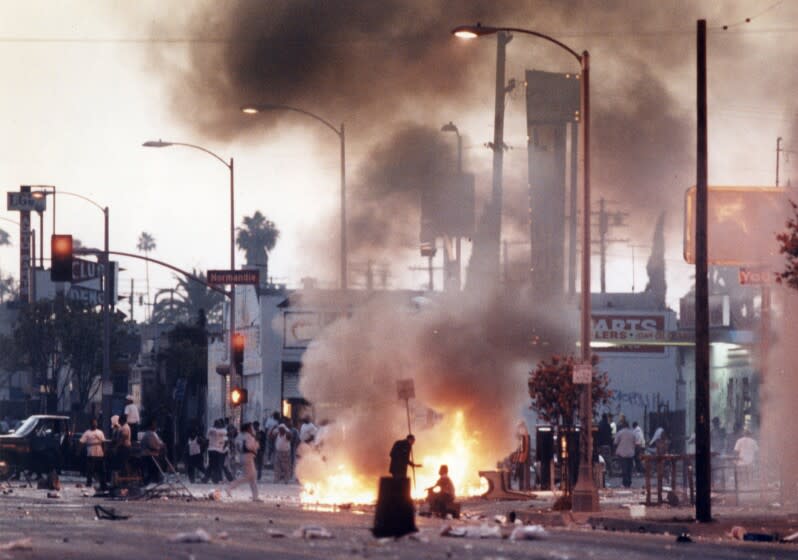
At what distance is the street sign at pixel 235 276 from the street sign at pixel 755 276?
1164 cm

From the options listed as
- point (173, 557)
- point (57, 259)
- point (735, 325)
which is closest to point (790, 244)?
point (173, 557)

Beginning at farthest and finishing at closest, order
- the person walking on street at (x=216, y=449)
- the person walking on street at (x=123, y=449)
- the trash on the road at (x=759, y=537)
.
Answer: the person walking on street at (x=216, y=449) → the person walking on street at (x=123, y=449) → the trash on the road at (x=759, y=537)

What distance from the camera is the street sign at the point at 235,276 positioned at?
37.5 m

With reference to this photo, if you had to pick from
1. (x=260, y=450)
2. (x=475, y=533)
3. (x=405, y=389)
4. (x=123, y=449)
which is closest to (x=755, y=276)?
(x=405, y=389)

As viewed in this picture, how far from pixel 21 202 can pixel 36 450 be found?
192ft

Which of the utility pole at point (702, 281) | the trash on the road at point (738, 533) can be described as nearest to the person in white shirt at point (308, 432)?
the utility pole at point (702, 281)

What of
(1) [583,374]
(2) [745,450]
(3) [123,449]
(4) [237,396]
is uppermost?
(1) [583,374]

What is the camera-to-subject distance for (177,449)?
4953 centimetres

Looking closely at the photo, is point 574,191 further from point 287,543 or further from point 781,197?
point 287,543

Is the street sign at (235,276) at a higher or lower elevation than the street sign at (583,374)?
higher

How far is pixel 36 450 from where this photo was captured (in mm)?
40656

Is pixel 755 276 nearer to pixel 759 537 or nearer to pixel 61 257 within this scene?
pixel 759 537

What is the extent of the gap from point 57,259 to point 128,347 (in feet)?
190

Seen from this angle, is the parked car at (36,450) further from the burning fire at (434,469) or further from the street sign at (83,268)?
the burning fire at (434,469)
